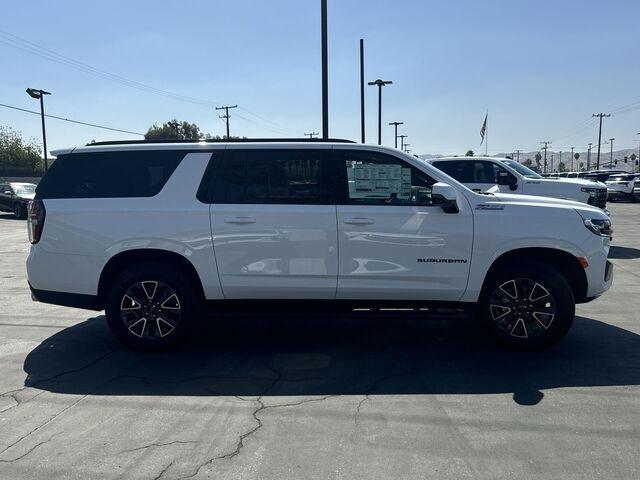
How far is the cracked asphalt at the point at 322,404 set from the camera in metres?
3.04

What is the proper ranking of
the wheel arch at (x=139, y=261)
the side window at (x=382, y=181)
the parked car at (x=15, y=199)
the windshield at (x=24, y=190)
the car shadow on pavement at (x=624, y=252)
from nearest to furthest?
the side window at (x=382, y=181)
the wheel arch at (x=139, y=261)
the car shadow on pavement at (x=624, y=252)
the parked car at (x=15, y=199)
the windshield at (x=24, y=190)

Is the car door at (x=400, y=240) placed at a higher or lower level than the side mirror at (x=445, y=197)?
lower

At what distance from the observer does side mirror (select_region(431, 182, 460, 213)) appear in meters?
4.55

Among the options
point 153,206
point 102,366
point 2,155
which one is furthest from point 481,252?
point 2,155

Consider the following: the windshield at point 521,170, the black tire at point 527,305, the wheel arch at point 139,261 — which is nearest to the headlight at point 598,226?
the black tire at point 527,305

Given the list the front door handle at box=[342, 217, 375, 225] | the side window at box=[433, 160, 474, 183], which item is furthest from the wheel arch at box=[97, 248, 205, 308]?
the side window at box=[433, 160, 474, 183]

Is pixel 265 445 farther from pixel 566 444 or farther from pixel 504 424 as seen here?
pixel 566 444

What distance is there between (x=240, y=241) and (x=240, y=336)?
134 cm

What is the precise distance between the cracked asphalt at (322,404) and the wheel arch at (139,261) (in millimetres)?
685

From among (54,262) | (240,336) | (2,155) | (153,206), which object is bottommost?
(240,336)

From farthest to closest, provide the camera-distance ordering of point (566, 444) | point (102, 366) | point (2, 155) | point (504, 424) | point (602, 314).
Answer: point (2, 155), point (602, 314), point (102, 366), point (504, 424), point (566, 444)

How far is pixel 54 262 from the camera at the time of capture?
494 centimetres

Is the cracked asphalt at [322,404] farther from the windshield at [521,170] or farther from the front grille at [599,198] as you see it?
the windshield at [521,170]

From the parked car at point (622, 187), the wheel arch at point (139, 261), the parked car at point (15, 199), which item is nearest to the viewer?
the wheel arch at point (139, 261)
